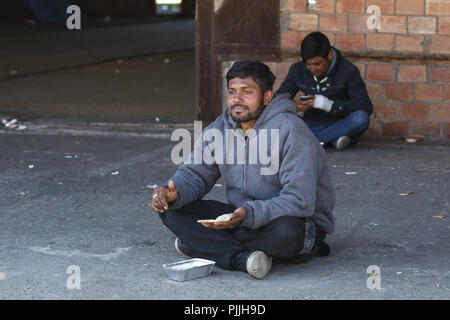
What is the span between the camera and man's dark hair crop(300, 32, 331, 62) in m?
7.51

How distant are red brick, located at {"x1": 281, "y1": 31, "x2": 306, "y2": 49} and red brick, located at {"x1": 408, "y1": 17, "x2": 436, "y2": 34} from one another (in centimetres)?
106

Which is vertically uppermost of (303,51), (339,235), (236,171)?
(303,51)

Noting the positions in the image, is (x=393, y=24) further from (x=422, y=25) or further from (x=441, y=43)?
(x=441, y=43)

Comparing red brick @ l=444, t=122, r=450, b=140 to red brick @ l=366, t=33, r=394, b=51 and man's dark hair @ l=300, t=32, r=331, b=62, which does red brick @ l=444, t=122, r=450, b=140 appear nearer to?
red brick @ l=366, t=33, r=394, b=51

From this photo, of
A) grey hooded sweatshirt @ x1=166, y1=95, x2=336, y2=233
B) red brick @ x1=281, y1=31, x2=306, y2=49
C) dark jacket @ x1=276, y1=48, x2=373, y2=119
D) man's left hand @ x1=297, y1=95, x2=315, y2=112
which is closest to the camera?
grey hooded sweatshirt @ x1=166, y1=95, x2=336, y2=233

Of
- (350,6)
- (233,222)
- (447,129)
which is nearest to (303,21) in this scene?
(350,6)

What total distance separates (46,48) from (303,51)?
37.5 feet

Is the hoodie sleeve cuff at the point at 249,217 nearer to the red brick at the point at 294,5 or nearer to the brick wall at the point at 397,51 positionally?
the brick wall at the point at 397,51

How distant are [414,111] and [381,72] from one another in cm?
51

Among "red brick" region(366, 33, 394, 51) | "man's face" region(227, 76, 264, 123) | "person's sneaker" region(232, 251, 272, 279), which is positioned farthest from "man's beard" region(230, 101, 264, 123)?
"red brick" region(366, 33, 394, 51)
